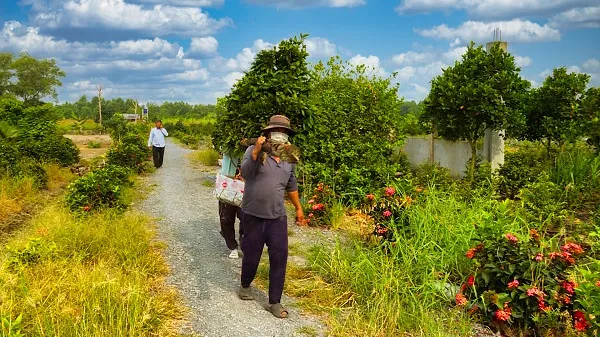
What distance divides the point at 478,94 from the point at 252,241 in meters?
7.50

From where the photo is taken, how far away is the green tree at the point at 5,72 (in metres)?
56.1

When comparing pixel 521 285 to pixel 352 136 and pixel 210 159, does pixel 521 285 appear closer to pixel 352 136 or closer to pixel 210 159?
pixel 352 136

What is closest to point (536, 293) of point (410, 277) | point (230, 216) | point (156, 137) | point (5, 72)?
point (410, 277)

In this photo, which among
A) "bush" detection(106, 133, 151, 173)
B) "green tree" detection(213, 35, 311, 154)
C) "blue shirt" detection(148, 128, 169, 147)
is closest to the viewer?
"green tree" detection(213, 35, 311, 154)

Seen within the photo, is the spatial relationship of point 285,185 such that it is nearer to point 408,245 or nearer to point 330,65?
point 408,245

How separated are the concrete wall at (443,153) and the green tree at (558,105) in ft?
4.84

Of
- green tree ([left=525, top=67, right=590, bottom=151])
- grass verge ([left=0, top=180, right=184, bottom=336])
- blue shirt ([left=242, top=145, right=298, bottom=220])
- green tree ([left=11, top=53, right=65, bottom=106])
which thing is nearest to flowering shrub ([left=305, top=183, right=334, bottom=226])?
grass verge ([left=0, top=180, right=184, bottom=336])

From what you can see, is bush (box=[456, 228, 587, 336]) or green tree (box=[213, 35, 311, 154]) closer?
bush (box=[456, 228, 587, 336])

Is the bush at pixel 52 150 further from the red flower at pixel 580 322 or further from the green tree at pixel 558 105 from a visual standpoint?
the red flower at pixel 580 322

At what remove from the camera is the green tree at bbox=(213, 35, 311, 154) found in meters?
7.57

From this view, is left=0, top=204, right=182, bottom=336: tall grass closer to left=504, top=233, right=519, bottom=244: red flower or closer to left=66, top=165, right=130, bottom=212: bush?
left=66, top=165, right=130, bottom=212: bush

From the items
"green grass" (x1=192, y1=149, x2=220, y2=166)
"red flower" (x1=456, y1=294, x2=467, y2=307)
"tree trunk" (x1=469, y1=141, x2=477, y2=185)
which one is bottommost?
"red flower" (x1=456, y1=294, x2=467, y2=307)

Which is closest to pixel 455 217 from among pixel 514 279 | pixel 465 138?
pixel 514 279

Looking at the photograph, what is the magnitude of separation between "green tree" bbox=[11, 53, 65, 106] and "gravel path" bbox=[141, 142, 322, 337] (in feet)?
182
